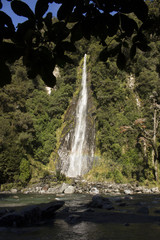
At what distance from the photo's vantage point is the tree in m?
0.99

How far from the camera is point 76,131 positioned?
77.1 ft

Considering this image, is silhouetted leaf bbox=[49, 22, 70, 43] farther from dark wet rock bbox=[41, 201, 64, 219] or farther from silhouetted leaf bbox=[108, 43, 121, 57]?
dark wet rock bbox=[41, 201, 64, 219]

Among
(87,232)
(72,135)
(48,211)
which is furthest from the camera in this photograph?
(72,135)

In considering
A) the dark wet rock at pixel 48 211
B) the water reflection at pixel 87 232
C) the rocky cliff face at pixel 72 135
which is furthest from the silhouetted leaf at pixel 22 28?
the rocky cliff face at pixel 72 135

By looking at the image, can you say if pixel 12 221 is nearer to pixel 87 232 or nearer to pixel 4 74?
pixel 87 232

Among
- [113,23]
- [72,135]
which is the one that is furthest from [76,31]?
[72,135]

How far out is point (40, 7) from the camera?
3.25 feet

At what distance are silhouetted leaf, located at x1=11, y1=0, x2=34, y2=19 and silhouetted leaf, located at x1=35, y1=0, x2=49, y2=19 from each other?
A: 4cm

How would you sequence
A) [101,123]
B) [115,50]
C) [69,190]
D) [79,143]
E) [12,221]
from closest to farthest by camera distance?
[115,50], [12,221], [69,190], [101,123], [79,143]

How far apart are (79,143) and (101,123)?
3.75 metres

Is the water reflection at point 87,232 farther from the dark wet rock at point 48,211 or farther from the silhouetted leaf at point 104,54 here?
the silhouetted leaf at point 104,54

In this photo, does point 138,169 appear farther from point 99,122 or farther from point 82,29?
point 82,29

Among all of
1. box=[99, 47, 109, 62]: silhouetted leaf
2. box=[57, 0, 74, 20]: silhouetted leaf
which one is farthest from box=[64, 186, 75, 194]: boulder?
box=[57, 0, 74, 20]: silhouetted leaf

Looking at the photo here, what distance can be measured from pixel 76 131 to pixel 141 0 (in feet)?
74.0
